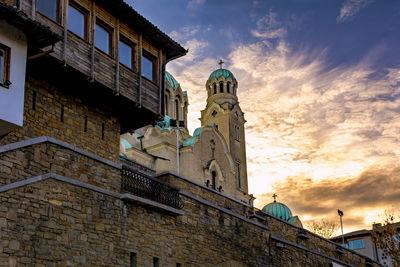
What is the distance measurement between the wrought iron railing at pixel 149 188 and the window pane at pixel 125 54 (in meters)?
3.96

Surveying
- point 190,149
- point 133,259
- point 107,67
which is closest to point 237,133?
point 190,149

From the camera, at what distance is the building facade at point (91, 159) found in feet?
51.9

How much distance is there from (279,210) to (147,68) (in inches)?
1664

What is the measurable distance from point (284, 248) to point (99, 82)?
524 inches

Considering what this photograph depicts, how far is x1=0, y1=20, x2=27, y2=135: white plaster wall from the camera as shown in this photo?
1538 cm

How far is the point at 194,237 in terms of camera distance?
22.2m

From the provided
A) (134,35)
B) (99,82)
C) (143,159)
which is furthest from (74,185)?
(143,159)

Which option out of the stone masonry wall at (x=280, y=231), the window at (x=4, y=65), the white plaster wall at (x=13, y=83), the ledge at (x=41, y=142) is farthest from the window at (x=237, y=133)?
the window at (x=4, y=65)

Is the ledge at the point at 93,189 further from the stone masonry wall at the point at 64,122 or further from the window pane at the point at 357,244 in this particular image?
the window pane at the point at 357,244

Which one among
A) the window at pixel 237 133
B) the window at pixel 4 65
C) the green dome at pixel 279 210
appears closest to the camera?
the window at pixel 4 65

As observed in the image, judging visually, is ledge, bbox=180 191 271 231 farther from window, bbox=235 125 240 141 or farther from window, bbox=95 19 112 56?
window, bbox=235 125 240 141

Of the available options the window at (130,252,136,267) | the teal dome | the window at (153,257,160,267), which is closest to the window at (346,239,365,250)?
the teal dome

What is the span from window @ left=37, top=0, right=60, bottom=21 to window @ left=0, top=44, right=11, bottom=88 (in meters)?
2.85

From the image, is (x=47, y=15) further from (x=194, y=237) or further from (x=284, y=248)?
(x=284, y=248)
